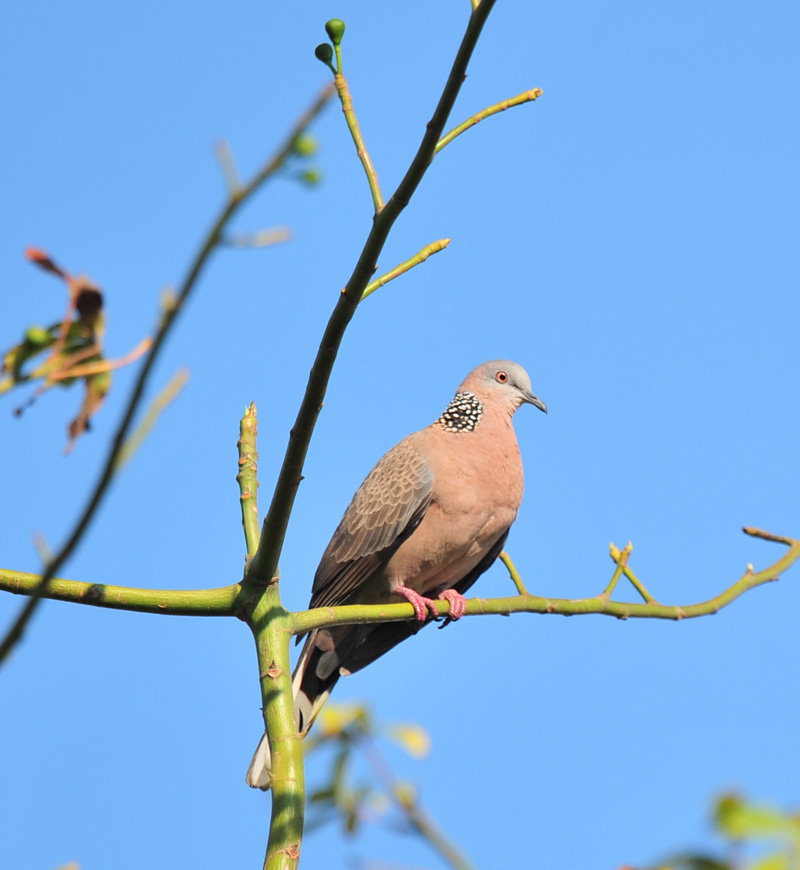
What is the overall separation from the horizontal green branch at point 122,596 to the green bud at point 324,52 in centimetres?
156

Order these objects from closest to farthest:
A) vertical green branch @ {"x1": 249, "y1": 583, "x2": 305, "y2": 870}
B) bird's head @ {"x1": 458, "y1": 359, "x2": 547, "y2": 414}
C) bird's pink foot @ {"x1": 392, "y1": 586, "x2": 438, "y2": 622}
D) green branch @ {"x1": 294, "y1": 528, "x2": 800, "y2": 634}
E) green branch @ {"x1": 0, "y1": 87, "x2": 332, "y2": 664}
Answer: green branch @ {"x1": 0, "y1": 87, "x2": 332, "y2": 664} < vertical green branch @ {"x1": 249, "y1": 583, "x2": 305, "y2": 870} < green branch @ {"x1": 294, "y1": 528, "x2": 800, "y2": 634} < bird's pink foot @ {"x1": 392, "y1": 586, "x2": 438, "y2": 622} < bird's head @ {"x1": 458, "y1": 359, "x2": 547, "y2": 414}

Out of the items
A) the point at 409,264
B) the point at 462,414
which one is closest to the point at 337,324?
the point at 409,264

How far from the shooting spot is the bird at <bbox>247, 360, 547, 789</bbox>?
5641 millimetres

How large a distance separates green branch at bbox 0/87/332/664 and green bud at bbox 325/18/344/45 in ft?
5.51

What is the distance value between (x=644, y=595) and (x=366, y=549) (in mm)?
2394

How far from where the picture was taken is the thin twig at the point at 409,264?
9.57 ft

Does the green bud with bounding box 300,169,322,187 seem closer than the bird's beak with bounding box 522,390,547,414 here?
Yes

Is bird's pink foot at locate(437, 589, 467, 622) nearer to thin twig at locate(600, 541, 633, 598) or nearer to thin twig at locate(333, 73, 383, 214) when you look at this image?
thin twig at locate(600, 541, 633, 598)

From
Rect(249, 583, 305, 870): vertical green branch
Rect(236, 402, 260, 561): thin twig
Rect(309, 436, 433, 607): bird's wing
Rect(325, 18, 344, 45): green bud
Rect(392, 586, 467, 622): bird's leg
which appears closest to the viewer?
Rect(325, 18, 344, 45): green bud

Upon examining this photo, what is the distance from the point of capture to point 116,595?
3.06 meters

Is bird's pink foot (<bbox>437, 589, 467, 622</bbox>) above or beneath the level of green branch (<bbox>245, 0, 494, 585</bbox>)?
above

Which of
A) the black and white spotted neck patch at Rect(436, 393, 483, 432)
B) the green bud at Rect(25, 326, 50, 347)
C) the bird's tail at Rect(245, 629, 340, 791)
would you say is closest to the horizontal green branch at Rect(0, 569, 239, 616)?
the green bud at Rect(25, 326, 50, 347)

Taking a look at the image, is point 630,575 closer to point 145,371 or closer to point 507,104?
point 507,104

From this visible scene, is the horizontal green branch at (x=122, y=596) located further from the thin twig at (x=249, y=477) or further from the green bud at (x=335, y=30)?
the green bud at (x=335, y=30)
